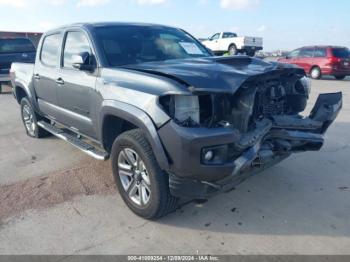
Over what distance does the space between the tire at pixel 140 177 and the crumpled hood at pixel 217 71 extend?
2.16ft

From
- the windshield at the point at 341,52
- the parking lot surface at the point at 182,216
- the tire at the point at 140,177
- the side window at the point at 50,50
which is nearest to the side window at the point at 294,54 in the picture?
the windshield at the point at 341,52

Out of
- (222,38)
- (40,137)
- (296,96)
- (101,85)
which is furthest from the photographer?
(222,38)

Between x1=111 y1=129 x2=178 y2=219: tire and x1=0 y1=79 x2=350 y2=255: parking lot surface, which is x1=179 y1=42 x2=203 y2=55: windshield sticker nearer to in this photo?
x1=111 y1=129 x2=178 y2=219: tire

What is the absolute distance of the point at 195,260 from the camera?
276cm

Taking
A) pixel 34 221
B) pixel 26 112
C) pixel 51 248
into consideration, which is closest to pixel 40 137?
pixel 26 112

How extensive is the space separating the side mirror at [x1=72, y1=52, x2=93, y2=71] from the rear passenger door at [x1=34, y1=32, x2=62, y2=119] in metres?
1.13

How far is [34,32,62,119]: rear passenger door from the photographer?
4812mm

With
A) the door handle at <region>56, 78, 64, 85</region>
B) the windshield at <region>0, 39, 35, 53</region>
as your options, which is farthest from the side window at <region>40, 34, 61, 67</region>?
the windshield at <region>0, 39, 35, 53</region>

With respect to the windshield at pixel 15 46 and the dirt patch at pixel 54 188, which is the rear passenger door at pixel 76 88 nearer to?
the dirt patch at pixel 54 188

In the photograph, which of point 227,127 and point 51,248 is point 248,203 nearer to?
point 227,127

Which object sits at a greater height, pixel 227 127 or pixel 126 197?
pixel 227 127

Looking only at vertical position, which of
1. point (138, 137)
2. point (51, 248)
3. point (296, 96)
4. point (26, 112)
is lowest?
point (51, 248)

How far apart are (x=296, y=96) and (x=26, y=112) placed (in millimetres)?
4927

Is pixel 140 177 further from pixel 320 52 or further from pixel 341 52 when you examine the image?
pixel 320 52
